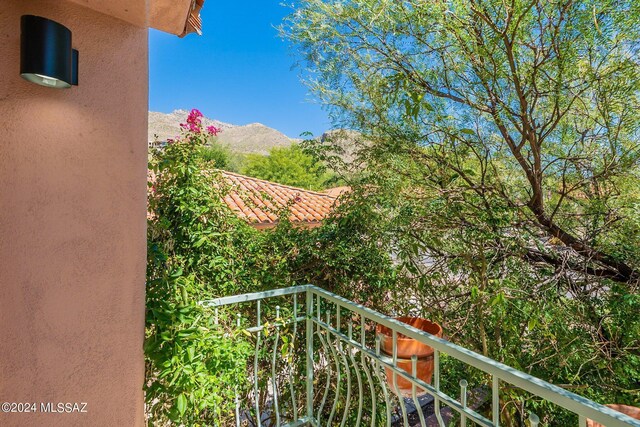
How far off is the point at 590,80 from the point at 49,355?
179 inches

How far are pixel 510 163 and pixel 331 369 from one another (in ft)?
10.4

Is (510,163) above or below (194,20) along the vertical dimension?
below

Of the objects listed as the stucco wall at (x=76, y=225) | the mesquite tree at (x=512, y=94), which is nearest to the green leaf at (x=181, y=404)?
the stucco wall at (x=76, y=225)

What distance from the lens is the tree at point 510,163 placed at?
3.16 meters

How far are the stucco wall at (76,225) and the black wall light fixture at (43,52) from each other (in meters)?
0.14

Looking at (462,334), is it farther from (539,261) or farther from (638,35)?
(638,35)

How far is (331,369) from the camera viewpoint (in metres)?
3.32

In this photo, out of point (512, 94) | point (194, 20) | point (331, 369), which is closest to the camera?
point (194, 20)

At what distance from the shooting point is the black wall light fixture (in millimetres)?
1366

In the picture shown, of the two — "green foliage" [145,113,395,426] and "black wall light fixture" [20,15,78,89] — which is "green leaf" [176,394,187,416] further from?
"black wall light fixture" [20,15,78,89]

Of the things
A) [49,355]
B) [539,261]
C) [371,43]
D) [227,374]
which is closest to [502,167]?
[539,261]

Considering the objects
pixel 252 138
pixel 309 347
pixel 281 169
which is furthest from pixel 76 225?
pixel 252 138

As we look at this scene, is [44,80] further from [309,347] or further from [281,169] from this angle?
[281,169]

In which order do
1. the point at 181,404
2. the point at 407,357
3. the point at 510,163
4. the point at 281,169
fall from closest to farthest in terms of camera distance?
the point at 181,404
the point at 407,357
the point at 510,163
the point at 281,169
